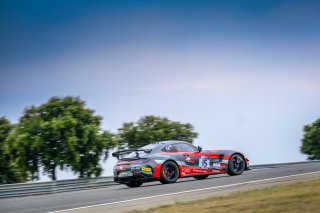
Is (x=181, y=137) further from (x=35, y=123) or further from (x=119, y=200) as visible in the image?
(x=119, y=200)

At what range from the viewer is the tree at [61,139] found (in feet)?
132

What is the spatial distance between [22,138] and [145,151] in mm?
25983

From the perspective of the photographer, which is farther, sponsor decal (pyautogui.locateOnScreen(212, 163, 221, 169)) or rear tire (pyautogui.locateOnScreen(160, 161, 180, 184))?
sponsor decal (pyautogui.locateOnScreen(212, 163, 221, 169))

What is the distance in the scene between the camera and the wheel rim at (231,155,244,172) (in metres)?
17.2

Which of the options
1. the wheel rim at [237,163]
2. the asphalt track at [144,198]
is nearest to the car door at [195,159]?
the wheel rim at [237,163]

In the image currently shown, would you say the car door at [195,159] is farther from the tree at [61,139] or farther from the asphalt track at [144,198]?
the tree at [61,139]

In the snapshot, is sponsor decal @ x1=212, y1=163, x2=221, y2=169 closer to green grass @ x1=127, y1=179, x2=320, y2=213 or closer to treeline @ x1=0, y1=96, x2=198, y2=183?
green grass @ x1=127, y1=179, x2=320, y2=213

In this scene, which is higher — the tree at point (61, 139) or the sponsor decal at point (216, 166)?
the tree at point (61, 139)

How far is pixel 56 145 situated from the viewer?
40.8m

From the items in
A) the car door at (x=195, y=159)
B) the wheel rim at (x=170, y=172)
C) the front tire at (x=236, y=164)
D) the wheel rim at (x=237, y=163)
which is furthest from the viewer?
the wheel rim at (x=237, y=163)

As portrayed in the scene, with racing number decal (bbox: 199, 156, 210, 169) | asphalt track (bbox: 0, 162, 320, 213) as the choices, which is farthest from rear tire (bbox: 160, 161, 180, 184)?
asphalt track (bbox: 0, 162, 320, 213)

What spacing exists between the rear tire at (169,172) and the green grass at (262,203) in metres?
4.82

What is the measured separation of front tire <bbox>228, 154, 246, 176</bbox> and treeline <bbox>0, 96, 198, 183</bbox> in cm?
2471

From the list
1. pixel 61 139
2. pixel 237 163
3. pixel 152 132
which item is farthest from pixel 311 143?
pixel 237 163
